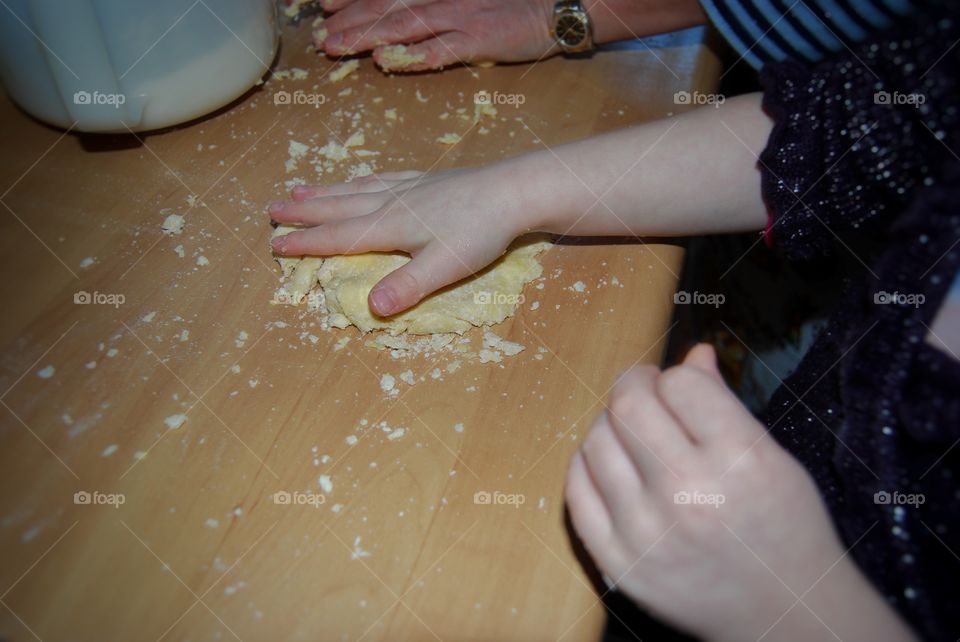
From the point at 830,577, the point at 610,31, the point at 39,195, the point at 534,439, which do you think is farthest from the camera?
the point at 610,31

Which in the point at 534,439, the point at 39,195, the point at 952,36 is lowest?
the point at 534,439

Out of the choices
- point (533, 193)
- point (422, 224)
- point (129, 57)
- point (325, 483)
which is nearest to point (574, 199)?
point (533, 193)

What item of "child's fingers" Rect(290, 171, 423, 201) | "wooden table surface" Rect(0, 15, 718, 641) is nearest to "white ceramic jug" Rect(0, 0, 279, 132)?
"wooden table surface" Rect(0, 15, 718, 641)

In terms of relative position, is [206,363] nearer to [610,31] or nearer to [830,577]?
[830,577]

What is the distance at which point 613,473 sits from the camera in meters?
0.52

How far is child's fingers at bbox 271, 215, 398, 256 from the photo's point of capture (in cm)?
74

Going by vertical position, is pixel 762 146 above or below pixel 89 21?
below

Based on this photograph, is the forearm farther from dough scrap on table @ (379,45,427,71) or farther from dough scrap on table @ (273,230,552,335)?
dough scrap on table @ (379,45,427,71)

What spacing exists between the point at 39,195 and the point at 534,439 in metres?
0.61

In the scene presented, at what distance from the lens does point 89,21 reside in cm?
68

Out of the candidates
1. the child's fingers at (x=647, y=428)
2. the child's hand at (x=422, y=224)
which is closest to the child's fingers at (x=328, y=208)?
the child's hand at (x=422, y=224)

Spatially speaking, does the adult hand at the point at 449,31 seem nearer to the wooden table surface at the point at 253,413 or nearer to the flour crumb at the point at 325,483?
the wooden table surface at the point at 253,413

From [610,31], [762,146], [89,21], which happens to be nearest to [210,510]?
[89,21]

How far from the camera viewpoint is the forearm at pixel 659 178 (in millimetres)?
735
